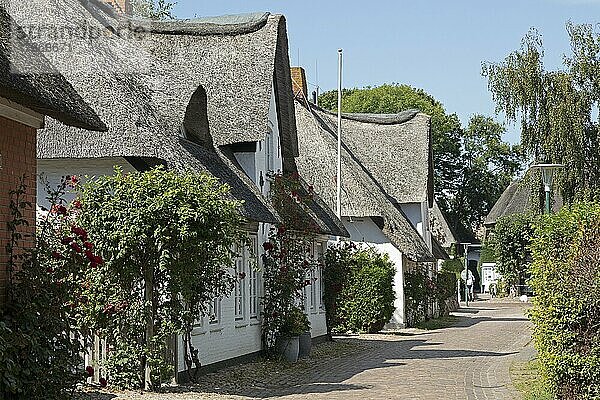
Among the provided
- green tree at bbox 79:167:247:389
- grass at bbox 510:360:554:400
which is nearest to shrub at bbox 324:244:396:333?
grass at bbox 510:360:554:400

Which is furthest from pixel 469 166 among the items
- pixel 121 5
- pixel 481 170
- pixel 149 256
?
pixel 149 256

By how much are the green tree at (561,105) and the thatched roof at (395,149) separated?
5.18 meters

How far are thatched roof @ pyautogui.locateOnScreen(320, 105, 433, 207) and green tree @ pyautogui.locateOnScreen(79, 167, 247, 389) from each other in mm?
26570

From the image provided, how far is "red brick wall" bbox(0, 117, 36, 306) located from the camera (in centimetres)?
1151

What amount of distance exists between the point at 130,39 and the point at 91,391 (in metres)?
11.0

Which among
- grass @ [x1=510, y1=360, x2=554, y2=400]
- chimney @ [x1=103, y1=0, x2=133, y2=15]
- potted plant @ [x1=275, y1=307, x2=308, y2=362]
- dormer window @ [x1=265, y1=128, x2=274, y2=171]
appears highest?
chimney @ [x1=103, y1=0, x2=133, y2=15]

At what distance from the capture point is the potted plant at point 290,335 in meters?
23.9

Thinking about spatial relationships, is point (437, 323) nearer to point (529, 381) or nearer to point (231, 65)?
point (231, 65)

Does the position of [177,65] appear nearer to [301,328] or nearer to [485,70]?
[301,328]

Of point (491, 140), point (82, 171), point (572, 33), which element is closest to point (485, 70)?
point (572, 33)

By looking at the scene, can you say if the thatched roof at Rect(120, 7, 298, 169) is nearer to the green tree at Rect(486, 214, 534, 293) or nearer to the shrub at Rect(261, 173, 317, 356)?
the shrub at Rect(261, 173, 317, 356)

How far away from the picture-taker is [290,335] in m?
24.1

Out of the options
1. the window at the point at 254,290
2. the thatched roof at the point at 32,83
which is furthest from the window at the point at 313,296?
the thatched roof at the point at 32,83

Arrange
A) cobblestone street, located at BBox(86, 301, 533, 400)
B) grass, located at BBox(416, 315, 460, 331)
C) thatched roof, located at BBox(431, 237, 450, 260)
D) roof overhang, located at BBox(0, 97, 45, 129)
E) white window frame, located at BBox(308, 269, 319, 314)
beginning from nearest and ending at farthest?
roof overhang, located at BBox(0, 97, 45, 129) < cobblestone street, located at BBox(86, 301, 533, 400) < white window frame, located at BBox(308, 269, 319, 314) < grass, located at BBox(416, 315, 460, 331) < thatched roof, located at BBox(431, 237, 450, 260)
